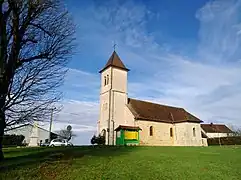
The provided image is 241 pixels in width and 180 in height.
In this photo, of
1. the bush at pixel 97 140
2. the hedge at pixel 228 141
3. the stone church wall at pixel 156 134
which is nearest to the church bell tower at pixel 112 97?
the bush at pixel 97 140

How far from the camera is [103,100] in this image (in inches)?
1799

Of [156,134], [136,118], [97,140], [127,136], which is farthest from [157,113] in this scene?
[127,136]

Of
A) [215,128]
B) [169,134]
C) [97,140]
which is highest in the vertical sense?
[215,128]

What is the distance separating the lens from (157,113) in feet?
153

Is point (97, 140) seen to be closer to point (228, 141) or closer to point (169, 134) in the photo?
point (169, 134)

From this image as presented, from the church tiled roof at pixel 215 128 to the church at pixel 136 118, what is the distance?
2961 cm

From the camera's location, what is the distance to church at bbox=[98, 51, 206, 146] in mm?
42125

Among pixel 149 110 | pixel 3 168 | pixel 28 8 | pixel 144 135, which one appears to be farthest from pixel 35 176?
pixel 149 110

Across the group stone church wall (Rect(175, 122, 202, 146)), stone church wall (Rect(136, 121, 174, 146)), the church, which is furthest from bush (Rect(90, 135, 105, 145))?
stone church wall (Rect(175, 122, 202, 146))

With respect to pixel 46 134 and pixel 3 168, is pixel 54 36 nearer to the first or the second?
pixel 3 168

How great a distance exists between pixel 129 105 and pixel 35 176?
3588cm

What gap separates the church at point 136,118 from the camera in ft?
138

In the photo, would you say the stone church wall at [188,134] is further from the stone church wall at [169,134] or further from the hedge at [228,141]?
the hedge at [228,141]

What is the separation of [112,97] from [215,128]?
164 ft
